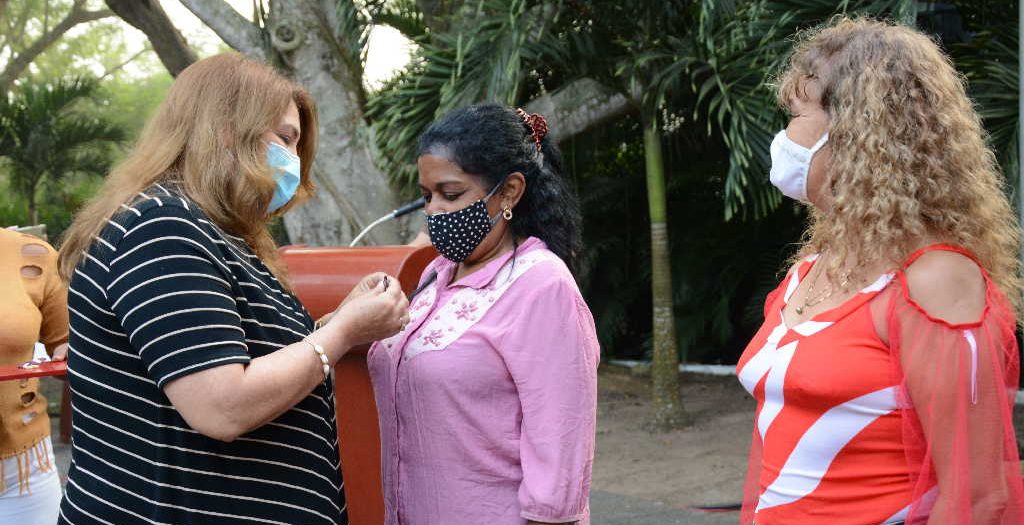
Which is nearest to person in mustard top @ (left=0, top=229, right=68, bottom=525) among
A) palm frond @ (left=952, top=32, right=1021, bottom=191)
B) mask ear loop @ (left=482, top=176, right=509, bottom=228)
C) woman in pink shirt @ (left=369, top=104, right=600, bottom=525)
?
woman in pink shirt @ (left=369, top=104, right=600, bottom=525)

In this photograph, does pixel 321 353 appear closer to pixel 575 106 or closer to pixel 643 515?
pixel 643 515

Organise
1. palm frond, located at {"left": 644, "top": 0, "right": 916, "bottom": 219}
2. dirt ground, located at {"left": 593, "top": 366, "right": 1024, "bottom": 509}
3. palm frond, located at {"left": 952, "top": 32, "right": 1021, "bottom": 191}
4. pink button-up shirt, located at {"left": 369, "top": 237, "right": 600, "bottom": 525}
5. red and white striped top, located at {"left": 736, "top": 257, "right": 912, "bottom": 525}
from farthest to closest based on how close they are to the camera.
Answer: dirt ground, located at {"left": 593, "top": 366, "right": 1024, "bottom": 509} < palm frond, located at {"left": 644, "top": 0, "right": 916, "bottom": 219} < palm frond, located at {"left": 952, "top": 32, "right": 1021, "bottom": 191} < pink button-up shirt, located at {"left": 369, "top": 237, "right": 600, "bottom": 525} < red and white striped top, located at {"left": 736, "top": 257, "right": 912, "bottom": 525}

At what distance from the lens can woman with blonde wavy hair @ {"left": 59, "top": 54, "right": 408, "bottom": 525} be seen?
5.87 feet

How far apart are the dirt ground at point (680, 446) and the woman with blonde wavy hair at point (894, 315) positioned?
12.9ft

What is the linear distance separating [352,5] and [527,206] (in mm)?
5368

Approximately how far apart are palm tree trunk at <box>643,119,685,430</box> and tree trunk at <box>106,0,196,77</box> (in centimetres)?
398

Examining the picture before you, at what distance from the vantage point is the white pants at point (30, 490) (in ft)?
9.66

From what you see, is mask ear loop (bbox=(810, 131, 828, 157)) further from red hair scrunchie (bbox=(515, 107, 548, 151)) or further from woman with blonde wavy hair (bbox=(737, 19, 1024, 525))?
red hair scrunchie (bbox=(515, 107, 548, 151))

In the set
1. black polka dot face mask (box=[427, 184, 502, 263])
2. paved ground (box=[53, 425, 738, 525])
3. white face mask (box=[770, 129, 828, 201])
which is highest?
white face mask (box=[770, 129, 828, 201])

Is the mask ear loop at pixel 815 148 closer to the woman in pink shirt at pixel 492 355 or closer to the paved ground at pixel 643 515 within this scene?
the woman in pink shirt at pixel 492 355

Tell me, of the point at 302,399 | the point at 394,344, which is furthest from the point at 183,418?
the point at 394,344

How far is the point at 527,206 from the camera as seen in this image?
2.44 metres

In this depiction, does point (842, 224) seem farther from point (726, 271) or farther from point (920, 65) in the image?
point (726, 271)

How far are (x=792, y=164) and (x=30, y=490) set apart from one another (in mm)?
2255
